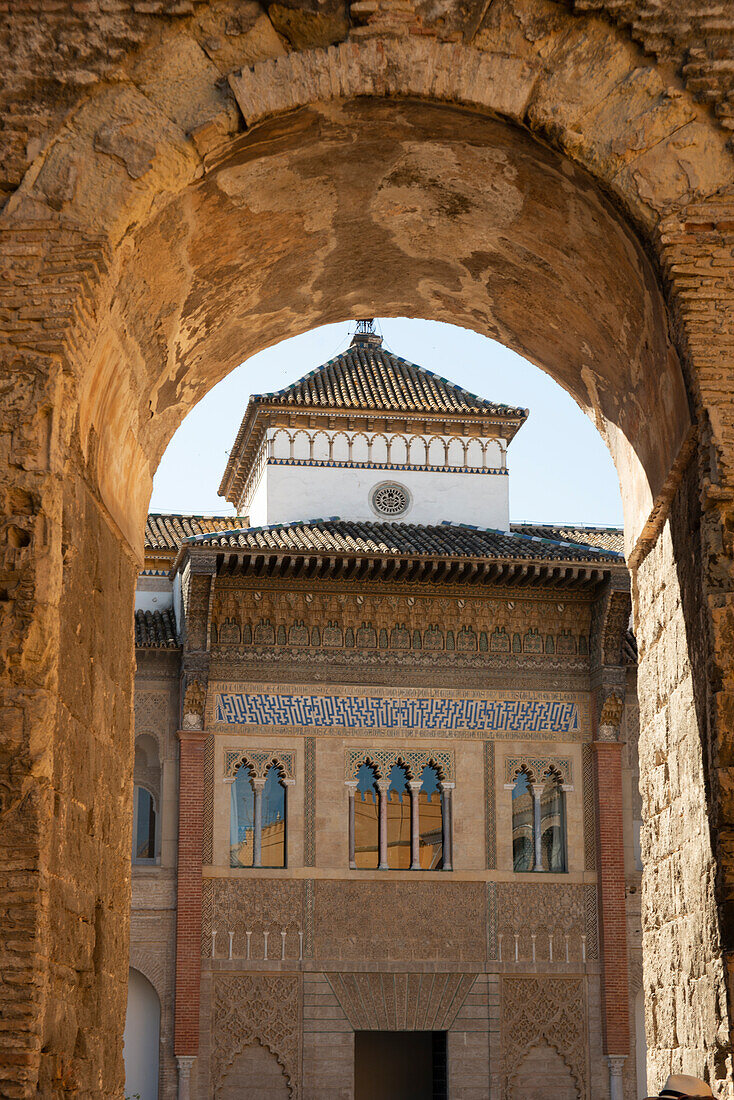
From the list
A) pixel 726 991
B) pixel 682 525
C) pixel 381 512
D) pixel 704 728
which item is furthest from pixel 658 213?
pixel 381 512

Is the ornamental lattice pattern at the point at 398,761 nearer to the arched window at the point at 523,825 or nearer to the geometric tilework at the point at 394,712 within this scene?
the geometric tilework at the point at 394,712

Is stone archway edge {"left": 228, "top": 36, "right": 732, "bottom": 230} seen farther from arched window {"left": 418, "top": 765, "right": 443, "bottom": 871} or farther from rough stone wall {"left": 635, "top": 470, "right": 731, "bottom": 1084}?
arched window {"left": 418, "top": 765, "right": 443, "bottom": 871}

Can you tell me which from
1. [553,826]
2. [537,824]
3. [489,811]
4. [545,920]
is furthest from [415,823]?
[545,920]

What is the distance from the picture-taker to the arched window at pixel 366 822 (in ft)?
55.9

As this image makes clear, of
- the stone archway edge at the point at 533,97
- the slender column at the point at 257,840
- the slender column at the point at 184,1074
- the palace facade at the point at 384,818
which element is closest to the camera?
the stone archway edge at the point at 533,97

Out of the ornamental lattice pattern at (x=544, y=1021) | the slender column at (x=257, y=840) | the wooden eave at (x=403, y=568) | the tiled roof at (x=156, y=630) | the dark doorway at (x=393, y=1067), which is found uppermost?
the wooden eave at (x=403, y=568)

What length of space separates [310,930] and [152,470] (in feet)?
34.7

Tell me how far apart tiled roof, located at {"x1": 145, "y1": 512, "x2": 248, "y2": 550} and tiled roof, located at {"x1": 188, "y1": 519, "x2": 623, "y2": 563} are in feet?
6.53

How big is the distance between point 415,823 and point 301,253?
11.3m

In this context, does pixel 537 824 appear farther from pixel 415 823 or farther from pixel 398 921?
pixel 398 921

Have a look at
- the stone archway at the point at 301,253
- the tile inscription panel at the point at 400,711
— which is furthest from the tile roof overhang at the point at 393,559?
the stone archway at the point at 301,253

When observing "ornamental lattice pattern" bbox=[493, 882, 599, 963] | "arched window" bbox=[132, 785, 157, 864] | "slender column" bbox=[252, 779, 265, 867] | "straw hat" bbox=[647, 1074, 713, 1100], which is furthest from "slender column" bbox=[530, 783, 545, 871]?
"straw hat" bbox=[647, 1074, 713, 1100]

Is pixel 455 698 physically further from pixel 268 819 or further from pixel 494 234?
pixel 494 234

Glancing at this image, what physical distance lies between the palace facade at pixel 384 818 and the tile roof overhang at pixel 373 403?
2.36 m
